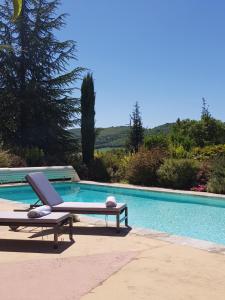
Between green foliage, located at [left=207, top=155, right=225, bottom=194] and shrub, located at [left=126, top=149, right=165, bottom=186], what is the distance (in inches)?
99.3

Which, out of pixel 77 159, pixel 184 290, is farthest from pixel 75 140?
pixel 184 290

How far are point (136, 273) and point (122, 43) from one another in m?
15.2

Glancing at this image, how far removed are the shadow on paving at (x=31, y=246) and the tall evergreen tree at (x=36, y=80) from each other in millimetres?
16817

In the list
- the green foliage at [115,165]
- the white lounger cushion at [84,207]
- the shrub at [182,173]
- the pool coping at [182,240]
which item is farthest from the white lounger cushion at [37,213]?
the green foliage at [115,165]

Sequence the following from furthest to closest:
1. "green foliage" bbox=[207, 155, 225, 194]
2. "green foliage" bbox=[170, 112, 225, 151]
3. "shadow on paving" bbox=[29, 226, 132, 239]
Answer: "green foliage" bbox=[170, 112, 225, 151] → "green foliage" bbox=[207, 155, 225, 194] → "shadow on paving" bbox=[29, 226, 132, 239]

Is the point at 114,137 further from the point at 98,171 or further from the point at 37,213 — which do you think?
the point at 37,213

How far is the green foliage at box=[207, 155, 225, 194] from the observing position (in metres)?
13.6

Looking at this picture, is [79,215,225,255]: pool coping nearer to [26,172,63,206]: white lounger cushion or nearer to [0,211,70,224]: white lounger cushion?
[26,172,63,206]: white lounger cushion

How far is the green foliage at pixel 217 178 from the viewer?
13634 millimetres

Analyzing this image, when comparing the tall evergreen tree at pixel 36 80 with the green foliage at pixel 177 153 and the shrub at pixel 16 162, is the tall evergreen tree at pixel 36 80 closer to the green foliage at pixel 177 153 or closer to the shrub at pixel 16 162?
the shrub at pixel 16 162

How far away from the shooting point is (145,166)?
16.2 meters

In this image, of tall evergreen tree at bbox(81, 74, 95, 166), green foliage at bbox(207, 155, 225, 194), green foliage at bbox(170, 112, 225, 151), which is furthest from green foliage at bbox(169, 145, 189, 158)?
green foliage at bbox(170, 112, 225, 151)

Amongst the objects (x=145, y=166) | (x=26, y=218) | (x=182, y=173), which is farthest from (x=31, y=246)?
(x=145, y=166)

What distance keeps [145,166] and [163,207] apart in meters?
4.10
